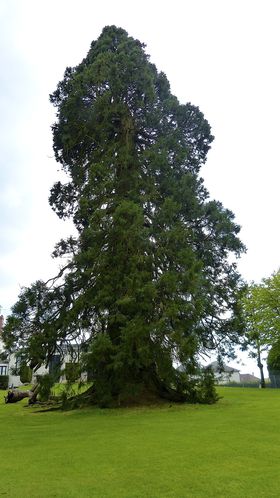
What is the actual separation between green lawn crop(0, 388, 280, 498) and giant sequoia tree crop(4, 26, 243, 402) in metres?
2.50

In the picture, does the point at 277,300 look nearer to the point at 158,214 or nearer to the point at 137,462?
the point at 158,214

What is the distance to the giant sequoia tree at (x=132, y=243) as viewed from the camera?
11891mm

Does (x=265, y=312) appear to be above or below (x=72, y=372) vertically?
above

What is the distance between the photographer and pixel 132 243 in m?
12.9

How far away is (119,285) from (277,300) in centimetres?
2512

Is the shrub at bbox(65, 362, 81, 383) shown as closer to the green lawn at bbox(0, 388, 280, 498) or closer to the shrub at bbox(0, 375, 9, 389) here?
the green lawn at bbox(0, 388, 280, 498)

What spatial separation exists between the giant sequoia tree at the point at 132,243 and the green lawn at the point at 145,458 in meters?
2.50

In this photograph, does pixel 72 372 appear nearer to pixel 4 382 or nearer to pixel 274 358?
pixel 4 382

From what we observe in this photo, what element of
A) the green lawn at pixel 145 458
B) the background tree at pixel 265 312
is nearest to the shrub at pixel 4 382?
the background tree at pixel 265 312

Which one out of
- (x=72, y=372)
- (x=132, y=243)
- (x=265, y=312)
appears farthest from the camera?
(x=265, y=312)

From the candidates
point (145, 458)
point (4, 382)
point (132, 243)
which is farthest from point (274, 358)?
point (145, 458)

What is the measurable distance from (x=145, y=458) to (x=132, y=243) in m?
7.98

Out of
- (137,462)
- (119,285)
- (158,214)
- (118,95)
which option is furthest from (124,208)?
(137,462)

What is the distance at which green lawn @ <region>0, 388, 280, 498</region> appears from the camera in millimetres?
4133
